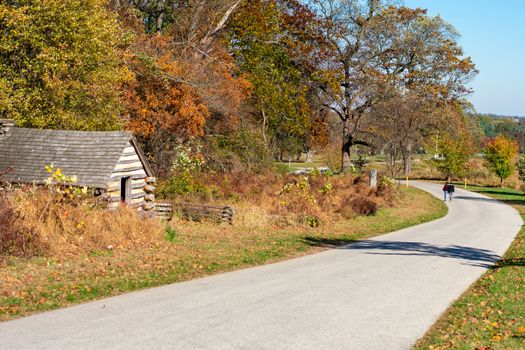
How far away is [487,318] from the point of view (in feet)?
33.1

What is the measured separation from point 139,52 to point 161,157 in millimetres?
5526

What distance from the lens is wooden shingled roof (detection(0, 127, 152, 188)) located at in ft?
57.0

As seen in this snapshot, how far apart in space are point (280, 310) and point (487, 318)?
389 cm

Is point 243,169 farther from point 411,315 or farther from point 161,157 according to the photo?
point 411,315

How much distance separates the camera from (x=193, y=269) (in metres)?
14.0

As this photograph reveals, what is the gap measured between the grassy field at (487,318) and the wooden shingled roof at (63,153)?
11.3 meters

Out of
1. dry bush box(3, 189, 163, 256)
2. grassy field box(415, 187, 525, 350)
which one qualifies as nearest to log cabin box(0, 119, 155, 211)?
dry bush box(3, 189, 163, 256)

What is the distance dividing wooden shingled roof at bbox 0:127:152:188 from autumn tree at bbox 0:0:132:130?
6.88ft

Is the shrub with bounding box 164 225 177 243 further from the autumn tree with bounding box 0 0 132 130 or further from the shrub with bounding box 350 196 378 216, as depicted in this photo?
the shrub with bounding box 350 196 378 216

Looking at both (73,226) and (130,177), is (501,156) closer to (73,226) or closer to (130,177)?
(130,177)

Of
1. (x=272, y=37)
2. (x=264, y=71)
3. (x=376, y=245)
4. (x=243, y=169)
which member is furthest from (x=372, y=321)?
(x=272, y=37)

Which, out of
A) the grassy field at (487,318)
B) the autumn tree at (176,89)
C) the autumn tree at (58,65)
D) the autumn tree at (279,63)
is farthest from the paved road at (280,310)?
the autumn tree at (279,63)

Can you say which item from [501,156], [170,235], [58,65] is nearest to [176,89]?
[58,65]

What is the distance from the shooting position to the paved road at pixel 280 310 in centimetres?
822
